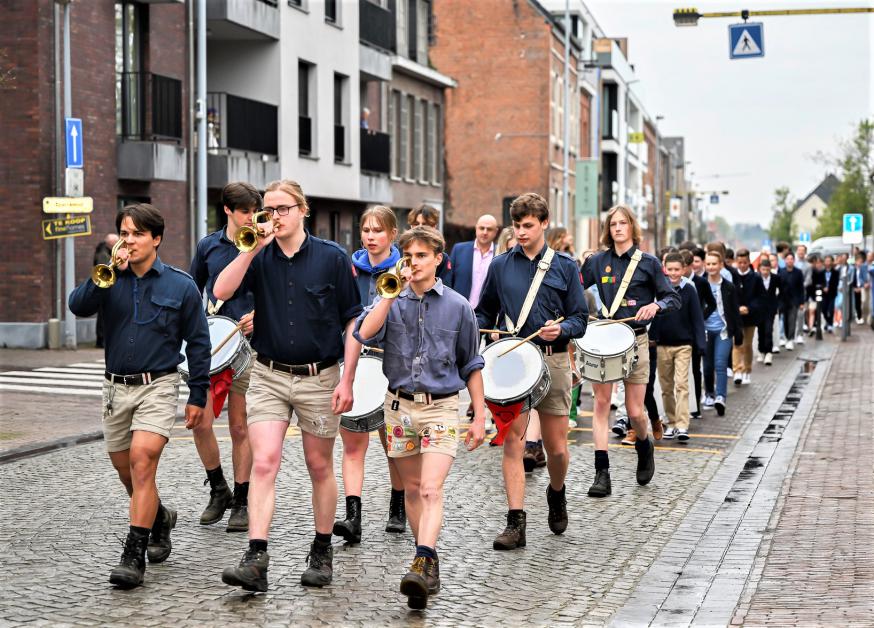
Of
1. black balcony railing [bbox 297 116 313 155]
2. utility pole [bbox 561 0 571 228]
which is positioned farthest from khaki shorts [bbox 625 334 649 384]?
utility pole [bbox 561 0 571 228]

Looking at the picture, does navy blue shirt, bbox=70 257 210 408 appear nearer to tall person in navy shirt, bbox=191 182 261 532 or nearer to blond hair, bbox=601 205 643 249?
tall person in navy shirt, bbox=191 182 261 532

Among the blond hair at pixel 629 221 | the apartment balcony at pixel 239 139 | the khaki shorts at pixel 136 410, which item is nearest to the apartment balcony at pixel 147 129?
the apartment balcony at pixel 239 139

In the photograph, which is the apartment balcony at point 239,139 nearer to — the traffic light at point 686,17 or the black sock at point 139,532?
the traffic light at point 686,17

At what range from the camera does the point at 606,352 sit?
962 cm

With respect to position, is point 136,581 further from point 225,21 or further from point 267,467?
point 225,21

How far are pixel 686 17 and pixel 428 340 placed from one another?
1666cm

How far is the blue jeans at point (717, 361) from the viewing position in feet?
51.3

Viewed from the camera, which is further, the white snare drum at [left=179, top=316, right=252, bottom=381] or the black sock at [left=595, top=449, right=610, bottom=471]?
the black sock at [left=595, top=449, right=610, bottom=471]

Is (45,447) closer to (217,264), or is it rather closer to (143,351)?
(217,264)

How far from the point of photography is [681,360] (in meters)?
13.1

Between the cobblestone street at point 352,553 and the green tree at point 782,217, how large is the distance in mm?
142048

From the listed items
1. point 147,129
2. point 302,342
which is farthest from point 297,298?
point 147,129

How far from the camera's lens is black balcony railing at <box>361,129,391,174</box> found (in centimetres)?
3622

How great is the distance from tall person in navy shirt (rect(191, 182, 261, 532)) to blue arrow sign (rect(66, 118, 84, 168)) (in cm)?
1374
